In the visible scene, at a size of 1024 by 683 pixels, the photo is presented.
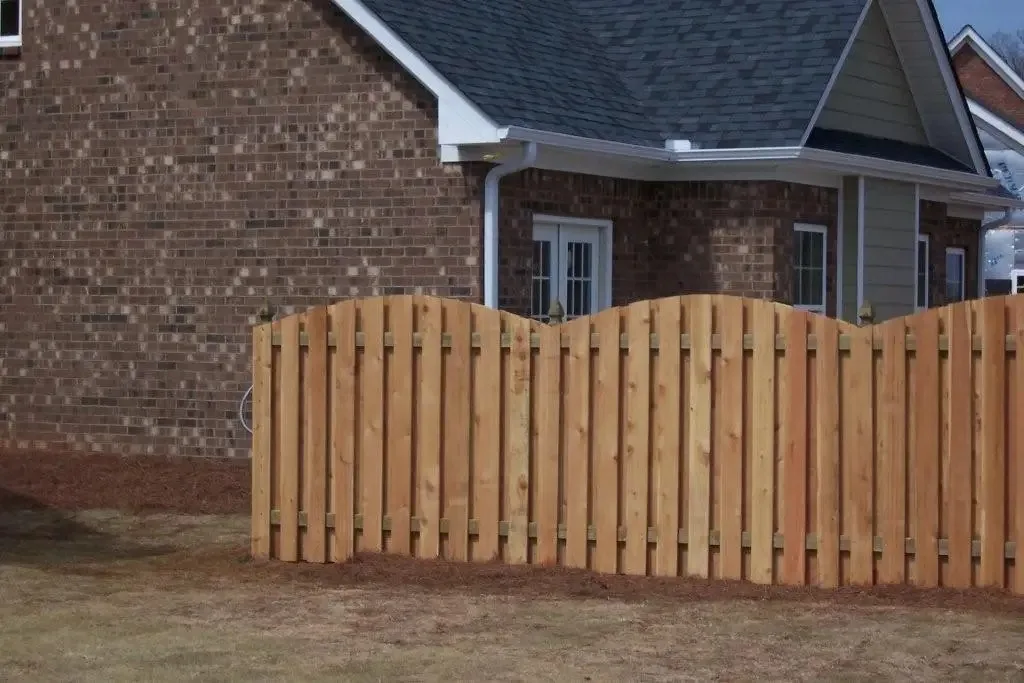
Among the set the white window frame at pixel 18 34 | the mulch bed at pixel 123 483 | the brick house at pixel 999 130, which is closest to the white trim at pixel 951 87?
the mulch bed at pixel 123 483

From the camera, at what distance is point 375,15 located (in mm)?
14859

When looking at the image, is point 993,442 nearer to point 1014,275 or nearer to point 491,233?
point 491,233

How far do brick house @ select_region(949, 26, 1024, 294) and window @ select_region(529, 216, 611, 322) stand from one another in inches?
706

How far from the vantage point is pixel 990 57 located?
40.8 meters

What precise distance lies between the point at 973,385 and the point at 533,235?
6.61 meters

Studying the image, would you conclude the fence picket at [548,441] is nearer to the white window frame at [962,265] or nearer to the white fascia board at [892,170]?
the white fascia board at [892,170]

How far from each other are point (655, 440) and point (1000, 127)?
27659mm

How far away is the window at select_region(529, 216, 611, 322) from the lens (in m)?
15.8

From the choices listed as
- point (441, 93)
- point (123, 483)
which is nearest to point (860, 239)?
point (441, 93)

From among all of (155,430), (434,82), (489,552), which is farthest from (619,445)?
(155,430)

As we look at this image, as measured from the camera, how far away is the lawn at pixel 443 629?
303 inches

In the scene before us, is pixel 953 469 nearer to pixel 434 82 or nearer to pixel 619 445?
pixel 619 445

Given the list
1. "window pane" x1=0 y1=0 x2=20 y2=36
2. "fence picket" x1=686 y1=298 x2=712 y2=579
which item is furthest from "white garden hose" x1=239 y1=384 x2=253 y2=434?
"fence picket" x1=686 y1=298 x2=712 y2=579

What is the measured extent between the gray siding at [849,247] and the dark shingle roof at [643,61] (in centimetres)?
160
